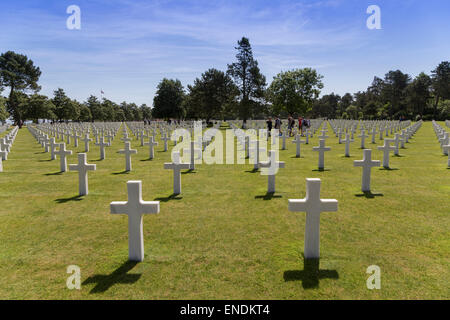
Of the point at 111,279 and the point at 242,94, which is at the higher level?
the point at 242,94

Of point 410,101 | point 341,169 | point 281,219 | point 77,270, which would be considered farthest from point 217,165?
point 410,101

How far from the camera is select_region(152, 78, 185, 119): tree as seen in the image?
254 feet

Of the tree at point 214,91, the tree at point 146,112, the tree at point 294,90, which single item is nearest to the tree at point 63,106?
the tree at point 214,91

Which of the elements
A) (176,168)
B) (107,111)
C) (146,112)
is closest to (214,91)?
(176,168)

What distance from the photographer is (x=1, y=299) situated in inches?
143

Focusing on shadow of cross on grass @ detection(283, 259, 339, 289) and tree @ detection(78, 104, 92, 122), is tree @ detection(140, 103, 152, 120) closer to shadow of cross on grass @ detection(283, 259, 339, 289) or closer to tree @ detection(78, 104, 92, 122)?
tree @ detection(78, 104, 92, 122)

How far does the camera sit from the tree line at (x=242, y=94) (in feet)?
182

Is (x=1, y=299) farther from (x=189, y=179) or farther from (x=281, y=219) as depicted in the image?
(x=189, y=179)

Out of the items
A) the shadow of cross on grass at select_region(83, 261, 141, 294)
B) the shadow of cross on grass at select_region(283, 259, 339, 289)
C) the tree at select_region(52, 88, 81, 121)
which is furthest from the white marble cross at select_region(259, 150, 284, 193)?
the tree at select_region(52, 88, 81, 121)

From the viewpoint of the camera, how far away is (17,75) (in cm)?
6231

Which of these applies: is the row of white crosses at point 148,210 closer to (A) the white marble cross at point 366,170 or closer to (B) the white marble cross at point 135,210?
(B) the white marble cross at point 135,210

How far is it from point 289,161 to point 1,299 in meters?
12.0

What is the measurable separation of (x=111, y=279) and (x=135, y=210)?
94 cm

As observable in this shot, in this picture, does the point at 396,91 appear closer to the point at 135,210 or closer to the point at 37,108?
the point at 37,108
